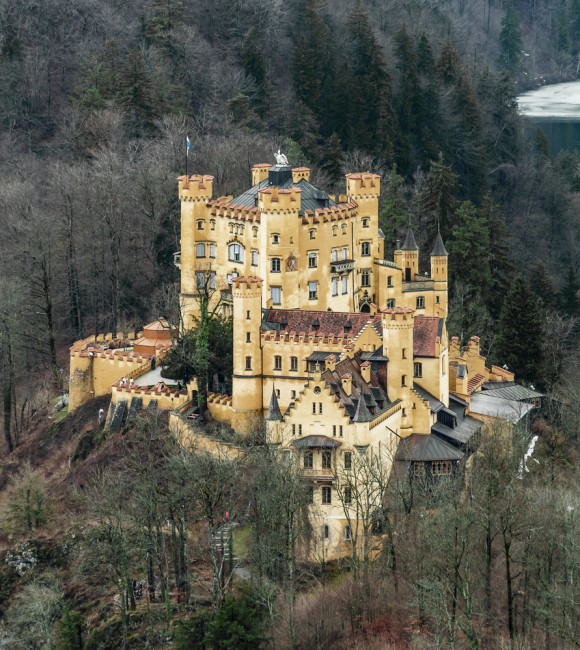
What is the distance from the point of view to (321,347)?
92812 mm

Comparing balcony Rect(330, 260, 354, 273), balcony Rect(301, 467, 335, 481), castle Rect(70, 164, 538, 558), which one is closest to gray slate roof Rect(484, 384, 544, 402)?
castle Rect(70, 164, 538, 558)

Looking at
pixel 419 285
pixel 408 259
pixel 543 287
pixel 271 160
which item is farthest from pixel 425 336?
pixel 543 287

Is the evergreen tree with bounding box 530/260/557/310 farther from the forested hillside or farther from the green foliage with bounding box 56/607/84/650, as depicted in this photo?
the green foliage with bounding box 56/607/84/650

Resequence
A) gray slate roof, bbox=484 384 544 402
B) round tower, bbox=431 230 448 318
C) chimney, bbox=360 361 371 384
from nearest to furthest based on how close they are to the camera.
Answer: chimney, bbox=360 361 371 384
gray slate roof, bbox=484 384 544 402
round tower, bbox=431 230 448 318

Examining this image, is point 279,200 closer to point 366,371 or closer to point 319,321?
point 319,321

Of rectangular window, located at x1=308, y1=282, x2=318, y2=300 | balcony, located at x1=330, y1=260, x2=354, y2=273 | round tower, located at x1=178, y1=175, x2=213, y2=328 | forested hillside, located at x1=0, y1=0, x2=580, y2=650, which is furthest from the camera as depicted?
round tower, located at x1=178, y1=175, x2=213, y2=328

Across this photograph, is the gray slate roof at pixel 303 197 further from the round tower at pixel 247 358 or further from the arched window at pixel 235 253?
the round tower at pixel 247 358

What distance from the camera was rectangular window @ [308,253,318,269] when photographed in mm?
101188

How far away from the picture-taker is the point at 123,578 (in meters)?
85.9

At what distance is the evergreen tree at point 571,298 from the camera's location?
4990 inches

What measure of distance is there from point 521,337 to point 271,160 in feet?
66.6

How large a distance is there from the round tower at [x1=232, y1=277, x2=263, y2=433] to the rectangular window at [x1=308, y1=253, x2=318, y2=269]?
8785 millimetres

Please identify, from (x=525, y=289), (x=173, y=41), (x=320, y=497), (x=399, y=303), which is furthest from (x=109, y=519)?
(x=173, y=41)

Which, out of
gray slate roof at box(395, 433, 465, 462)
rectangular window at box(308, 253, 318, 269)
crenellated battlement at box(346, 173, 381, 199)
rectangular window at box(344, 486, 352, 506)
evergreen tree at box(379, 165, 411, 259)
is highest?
crenellated battlement at box(346, 173, 381, 199)
